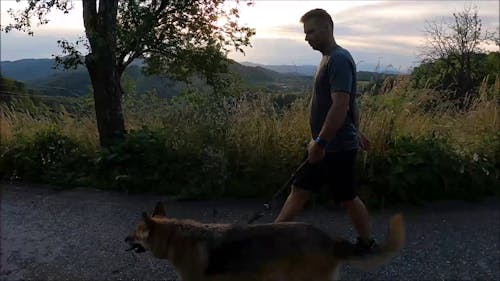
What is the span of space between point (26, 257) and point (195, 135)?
314cm

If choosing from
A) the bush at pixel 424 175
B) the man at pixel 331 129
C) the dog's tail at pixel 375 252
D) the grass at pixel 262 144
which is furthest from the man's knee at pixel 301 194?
the grass at pixel 262 144

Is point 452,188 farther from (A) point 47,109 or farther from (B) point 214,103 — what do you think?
(A) point 47,109

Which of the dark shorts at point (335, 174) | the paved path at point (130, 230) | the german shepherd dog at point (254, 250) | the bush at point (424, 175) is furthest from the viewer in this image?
the bush at point (424, 175)

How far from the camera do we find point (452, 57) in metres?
17.8

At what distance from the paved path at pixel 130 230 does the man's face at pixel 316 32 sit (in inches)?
83.1

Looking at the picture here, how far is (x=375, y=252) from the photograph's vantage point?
363cm

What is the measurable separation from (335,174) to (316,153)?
341 mm

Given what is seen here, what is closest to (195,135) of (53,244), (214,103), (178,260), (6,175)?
(214,103)

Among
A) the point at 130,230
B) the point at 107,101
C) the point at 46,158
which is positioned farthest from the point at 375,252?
the point at 46,158

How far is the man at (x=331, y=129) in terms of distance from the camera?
4.09 meters

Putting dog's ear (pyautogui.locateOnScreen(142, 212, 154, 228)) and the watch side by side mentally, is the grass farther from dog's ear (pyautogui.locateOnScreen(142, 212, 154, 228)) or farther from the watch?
dog's ear (pyautogui.locateOnScreen(142, 212, 154, 228))

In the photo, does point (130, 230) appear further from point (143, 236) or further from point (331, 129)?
point (331, 129)

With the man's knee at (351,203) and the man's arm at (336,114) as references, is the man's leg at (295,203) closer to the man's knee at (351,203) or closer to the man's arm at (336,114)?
the man's knee at (351,203)

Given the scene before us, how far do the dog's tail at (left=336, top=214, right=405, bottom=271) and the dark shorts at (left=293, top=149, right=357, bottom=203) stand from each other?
2.58 feet
